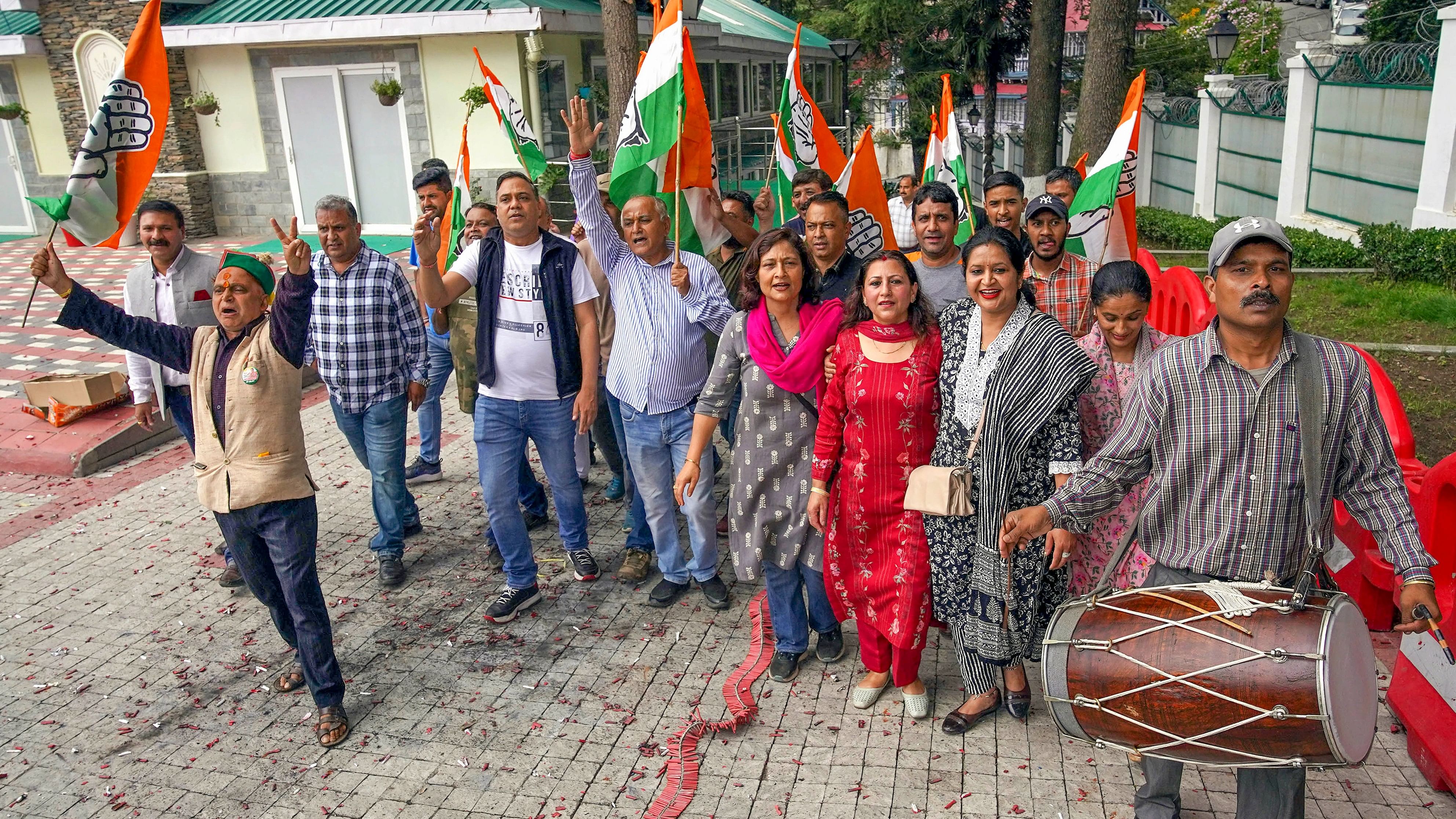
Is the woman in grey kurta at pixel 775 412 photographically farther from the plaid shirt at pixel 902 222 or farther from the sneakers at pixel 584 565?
the plaid shirt at pixel 902 222

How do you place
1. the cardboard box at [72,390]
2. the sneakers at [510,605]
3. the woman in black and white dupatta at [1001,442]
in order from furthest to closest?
the cardboard box at [72,390]
the sneakers at [510,605]
the woman in black and white dupatta at [1001,442]

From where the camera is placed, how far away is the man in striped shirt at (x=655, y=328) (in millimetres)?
4914

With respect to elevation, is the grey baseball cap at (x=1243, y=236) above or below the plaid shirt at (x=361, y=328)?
above

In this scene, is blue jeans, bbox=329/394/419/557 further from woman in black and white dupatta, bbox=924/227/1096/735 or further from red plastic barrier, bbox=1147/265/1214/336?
red plastic barrier, bbox=1147/265/1214/336

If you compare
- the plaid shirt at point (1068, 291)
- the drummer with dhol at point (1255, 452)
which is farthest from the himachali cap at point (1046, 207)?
the drummer with dhol at point (1255, 452)

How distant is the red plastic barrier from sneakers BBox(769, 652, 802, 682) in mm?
2573

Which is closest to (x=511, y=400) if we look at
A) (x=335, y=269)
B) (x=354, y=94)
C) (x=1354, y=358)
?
(x=335, y=269)

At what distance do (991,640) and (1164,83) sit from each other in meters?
26.0

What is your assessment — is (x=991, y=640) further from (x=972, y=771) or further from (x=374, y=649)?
(x=374, y=649)

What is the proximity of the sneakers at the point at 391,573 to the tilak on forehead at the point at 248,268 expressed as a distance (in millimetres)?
1807

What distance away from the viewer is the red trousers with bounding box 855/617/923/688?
161 inches

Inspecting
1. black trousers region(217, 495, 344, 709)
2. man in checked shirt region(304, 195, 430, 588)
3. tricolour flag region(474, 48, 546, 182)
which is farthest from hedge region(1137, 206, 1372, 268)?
black trousers region(217, 495, 344, 709)

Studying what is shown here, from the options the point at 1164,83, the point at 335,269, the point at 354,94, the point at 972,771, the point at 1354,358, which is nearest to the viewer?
the point at 1354,358

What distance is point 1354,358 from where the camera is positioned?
112 inches
